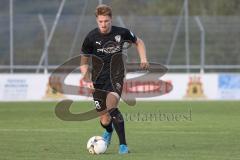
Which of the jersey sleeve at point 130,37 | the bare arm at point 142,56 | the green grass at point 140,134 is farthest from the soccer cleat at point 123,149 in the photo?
the jersey sleeve at point 130,37

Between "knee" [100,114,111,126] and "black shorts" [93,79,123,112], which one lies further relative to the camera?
"knee" [100,114,111,126]

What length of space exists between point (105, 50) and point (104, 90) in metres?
0.65

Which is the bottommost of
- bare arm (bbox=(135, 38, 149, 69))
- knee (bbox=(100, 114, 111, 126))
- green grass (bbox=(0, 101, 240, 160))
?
green grass (bbox=(0, 101, 240, 160))

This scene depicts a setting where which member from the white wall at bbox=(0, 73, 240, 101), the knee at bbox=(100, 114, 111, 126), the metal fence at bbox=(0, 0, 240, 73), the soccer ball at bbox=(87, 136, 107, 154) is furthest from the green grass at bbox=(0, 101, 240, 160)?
the metal fence at bbox=(0, 0, 240, 73)

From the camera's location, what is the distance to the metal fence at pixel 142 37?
34.2m

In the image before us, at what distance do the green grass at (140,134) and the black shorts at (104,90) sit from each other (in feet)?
2.60

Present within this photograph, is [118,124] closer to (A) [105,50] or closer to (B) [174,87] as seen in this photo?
(A) [105,50]

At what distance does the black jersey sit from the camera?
12.0 meters

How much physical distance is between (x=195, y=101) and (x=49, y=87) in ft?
20.6

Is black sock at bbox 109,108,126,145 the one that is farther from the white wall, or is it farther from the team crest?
the white wall

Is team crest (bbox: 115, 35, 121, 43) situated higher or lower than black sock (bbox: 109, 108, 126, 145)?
higher

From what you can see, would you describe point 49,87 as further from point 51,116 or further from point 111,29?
point 111,29

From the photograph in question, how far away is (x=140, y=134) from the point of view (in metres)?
16.1

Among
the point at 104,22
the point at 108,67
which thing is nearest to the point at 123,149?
the point at 108,67
